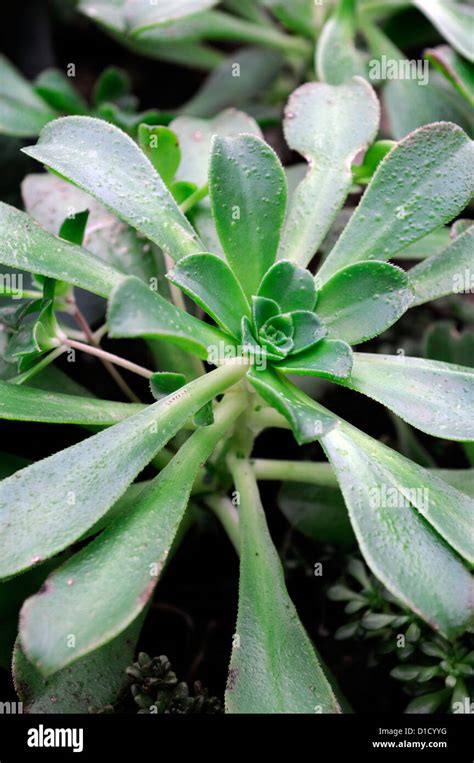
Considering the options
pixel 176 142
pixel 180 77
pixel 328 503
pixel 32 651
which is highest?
pixel 180 77

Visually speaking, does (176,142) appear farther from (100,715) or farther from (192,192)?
(100,715)

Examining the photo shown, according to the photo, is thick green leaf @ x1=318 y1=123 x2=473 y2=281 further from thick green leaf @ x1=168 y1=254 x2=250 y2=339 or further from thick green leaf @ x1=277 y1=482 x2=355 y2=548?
thick green leaf @ x1=277 y1=482 x2=355 y2=548

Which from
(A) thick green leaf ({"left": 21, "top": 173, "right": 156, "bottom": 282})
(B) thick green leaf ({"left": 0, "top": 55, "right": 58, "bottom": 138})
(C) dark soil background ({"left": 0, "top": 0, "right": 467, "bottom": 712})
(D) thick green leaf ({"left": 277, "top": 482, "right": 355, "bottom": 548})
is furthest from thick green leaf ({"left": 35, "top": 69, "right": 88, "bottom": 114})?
(D) thick green leaf ({"left": 277, "top": 482, "right": 355, "bottom": 548})

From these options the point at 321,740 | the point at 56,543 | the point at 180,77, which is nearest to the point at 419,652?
the point at 321,740

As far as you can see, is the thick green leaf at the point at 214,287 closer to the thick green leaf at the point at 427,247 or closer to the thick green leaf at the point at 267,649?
the thick green leaf at the point at 267,649

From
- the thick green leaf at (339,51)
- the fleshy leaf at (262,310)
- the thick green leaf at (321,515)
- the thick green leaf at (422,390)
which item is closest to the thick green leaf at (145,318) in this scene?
the fleshy leaf at (262,310)

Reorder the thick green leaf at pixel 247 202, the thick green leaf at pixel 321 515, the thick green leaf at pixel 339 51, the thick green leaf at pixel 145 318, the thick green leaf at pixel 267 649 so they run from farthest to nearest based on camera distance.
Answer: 1. the thick green leaf at pixel 339 51
2. the thick green leaf at pixel 321 515
3. the thick green leaf at pixel 247 202
4. the thick green leaf at pixel 267 649
5. the thick green leaf at pixel 145 318
